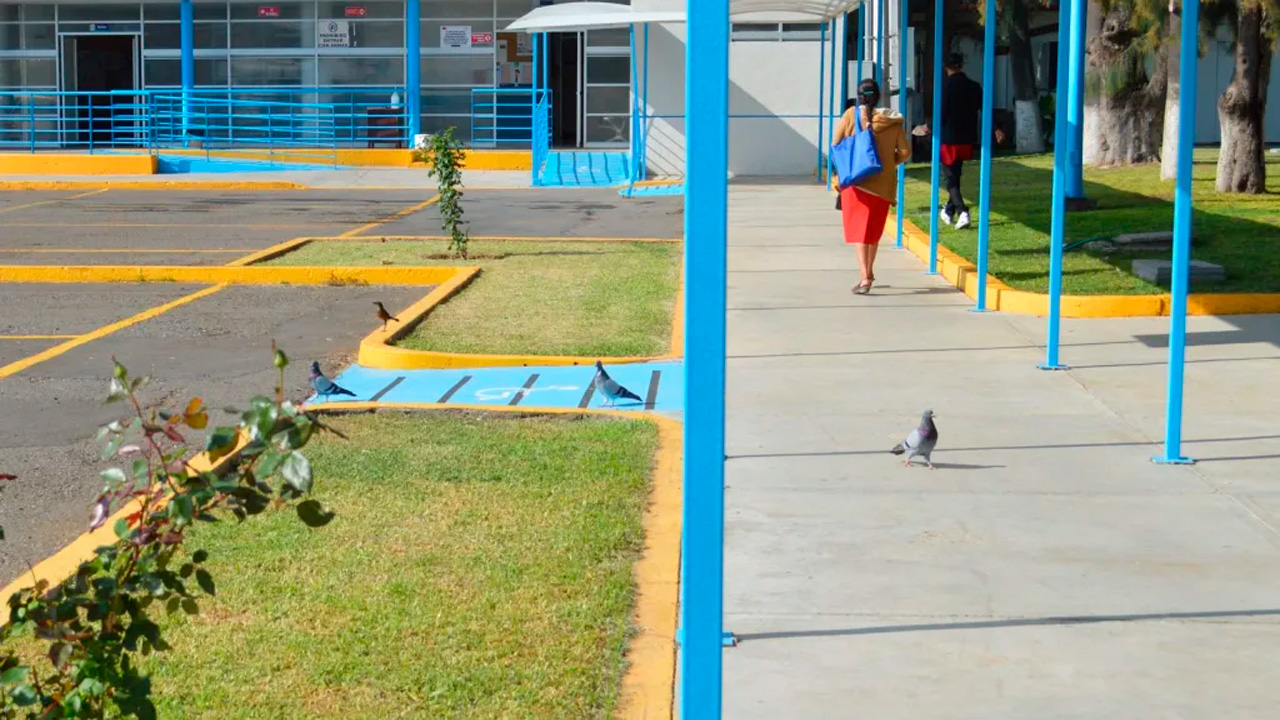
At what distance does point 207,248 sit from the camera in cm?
1766

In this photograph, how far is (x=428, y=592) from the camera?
5.23 metres

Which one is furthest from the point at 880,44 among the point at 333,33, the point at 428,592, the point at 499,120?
the point at 428,592

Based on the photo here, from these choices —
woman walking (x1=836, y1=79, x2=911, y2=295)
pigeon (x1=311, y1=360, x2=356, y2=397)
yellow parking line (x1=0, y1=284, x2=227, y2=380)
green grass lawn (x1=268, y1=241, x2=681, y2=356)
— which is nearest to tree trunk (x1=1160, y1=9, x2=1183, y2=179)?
green grass lawn (x1=268, y1=241, x2=681, y2=356)

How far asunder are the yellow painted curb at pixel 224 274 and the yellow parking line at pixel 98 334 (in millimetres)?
338

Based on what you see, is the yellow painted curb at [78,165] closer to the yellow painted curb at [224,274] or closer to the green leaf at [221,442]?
the yellow painted curb at [224,274]

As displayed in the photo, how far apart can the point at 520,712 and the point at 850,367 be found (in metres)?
5.60

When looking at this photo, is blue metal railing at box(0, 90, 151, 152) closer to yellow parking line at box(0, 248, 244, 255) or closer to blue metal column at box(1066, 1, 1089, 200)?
yellow parking line at box(0, 248, 244, 255)

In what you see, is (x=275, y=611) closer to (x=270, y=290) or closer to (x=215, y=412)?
(x=215, y=412)

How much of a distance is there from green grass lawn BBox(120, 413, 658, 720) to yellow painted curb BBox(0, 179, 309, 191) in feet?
72.5

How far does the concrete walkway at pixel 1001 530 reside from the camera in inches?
177

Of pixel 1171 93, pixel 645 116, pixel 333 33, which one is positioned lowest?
pixel 645 116

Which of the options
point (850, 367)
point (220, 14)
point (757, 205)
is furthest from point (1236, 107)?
point (220, 14)

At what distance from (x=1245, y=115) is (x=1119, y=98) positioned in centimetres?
598

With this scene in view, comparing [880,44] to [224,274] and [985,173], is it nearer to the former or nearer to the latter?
[224,274]
